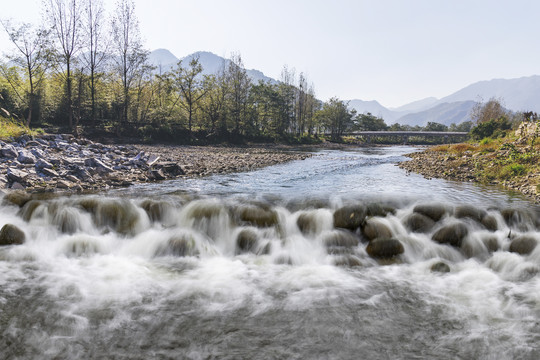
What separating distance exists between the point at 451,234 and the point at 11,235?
11284 mm

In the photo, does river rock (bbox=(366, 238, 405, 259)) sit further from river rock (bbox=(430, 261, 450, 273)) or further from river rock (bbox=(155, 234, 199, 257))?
river rock (bbox=(155, 234, 199, 257))

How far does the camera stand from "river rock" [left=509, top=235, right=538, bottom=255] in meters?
7.23

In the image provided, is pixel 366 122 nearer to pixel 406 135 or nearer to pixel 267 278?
pixel 406 135

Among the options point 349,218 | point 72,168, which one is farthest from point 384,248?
point 72,168

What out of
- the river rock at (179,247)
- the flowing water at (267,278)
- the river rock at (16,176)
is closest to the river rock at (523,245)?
the flowing water at (267,278)

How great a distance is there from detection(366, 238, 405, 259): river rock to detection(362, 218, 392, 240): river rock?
0.93ft

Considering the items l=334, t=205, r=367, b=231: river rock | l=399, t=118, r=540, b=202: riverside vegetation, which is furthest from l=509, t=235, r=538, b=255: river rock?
l=399, t=118, r=540, b=202: riverside vegetation

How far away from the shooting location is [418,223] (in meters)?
8.51

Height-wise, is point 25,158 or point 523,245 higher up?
point 25,158

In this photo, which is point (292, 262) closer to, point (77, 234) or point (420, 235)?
point (420, 235)

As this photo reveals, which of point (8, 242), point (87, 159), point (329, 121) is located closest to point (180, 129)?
point (87, 159)

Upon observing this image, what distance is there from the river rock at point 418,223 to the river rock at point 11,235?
1032 cm

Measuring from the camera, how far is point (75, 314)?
4.79 m

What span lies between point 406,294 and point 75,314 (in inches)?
226
